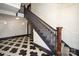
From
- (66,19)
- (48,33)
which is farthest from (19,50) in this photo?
(66,19)

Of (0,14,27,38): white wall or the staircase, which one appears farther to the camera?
(0,14,27,38): white wall

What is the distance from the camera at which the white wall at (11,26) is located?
5704 mm

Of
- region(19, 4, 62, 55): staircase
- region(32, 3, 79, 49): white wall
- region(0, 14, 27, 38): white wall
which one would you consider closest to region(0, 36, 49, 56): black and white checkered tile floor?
region(19, 4, 62, 55): staircase

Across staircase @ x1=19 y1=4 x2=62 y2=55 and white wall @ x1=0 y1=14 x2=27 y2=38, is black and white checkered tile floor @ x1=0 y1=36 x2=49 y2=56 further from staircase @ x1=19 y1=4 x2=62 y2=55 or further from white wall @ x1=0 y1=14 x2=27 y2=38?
white wall @ x1=0 y1=14 x2=27 y2=38

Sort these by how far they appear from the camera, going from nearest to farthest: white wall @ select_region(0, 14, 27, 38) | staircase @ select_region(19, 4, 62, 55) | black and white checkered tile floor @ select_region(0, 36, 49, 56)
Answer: staircase @ select_region(19, 4, 62, 55), black and white checkered tile floor @ select_region(0, 36, 49, 56), white wall @ select_region(0, 14, 27, 38)

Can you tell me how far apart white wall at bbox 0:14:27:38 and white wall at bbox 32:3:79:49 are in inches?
132

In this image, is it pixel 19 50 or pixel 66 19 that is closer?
pixel 66 19

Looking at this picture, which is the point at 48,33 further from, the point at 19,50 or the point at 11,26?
the point at 11,26

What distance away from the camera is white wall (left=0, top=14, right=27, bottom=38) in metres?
5.70

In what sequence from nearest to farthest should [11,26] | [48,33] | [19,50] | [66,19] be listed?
[66,19]
[48,33]
[19,50]
[11,26]

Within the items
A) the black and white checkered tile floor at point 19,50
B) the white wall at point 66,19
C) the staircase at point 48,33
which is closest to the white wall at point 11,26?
the black and white checkered tile floor at point 19,50

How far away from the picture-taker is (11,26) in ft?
20.7

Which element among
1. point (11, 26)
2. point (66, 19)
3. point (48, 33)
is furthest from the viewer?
point (11, 26)

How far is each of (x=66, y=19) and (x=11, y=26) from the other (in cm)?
443
